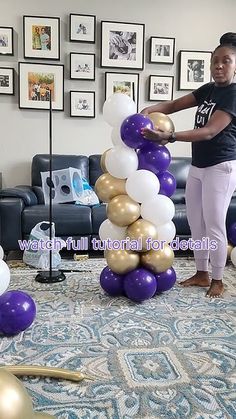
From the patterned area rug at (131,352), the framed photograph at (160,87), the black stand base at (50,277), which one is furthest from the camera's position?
the framed photograph at (160,87)

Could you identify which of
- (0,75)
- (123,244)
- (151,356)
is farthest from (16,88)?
(151,356)

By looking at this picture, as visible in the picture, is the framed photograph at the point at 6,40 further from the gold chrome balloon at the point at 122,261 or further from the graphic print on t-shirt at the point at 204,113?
the gold chrome balloon at the point at 122,261

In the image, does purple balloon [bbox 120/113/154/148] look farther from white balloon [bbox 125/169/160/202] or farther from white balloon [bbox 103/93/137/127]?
white balloon [bbox 125/169/160/202]

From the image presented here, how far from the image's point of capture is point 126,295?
222 cm

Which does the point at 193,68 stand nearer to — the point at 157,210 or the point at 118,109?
the point at 118,109

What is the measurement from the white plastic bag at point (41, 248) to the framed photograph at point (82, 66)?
5.42 feet

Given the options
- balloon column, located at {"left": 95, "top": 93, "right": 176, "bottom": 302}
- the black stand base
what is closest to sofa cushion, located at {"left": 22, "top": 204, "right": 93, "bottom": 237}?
the black stand base

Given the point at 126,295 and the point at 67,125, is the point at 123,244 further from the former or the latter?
the point at 67,125

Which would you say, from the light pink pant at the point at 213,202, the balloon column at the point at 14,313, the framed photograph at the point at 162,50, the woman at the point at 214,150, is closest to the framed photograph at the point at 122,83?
the framed photograph at the point at 162,50

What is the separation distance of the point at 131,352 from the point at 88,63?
294 centimetres

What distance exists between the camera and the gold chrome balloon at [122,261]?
6.87ft

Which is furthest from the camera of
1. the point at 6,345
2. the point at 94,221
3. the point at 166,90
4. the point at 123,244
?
the point at 166,90

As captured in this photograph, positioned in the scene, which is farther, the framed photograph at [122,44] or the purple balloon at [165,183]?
the framed photograph at [122,44]

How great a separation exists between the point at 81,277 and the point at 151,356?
1.07 metres
